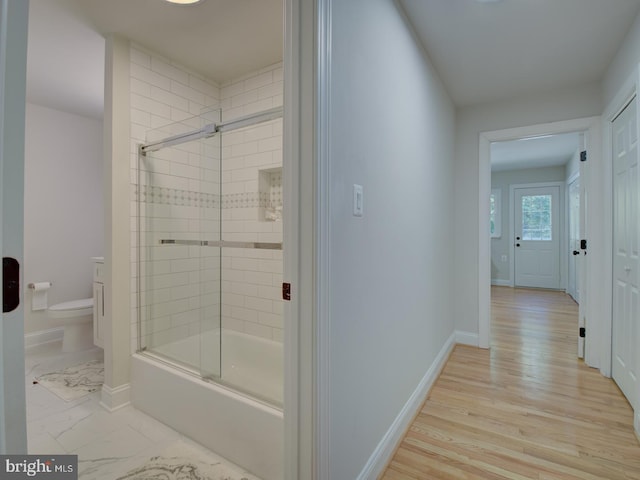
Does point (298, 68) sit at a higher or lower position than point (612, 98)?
lower

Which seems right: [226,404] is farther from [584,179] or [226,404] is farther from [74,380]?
[584,179]

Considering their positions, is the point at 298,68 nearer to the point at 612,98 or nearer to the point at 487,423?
the point at 487,423

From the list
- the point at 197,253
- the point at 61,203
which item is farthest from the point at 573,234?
the point at 61,203

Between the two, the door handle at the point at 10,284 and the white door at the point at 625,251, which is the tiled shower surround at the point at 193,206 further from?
the white door at the point at 625,251

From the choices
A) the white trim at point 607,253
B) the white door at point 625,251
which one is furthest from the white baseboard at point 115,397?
the white trim at point 607,253

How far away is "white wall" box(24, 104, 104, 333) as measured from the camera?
330 cm

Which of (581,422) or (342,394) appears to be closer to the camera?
(342,394)

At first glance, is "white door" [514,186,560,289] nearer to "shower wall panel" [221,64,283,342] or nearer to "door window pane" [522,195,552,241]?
"door window pane" [522,195,552,241]

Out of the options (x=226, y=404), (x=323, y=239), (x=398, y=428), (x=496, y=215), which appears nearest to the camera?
(x=323, y=239)

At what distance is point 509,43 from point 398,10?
0.96 meters

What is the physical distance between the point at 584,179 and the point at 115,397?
413 cm

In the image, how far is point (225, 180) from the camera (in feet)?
9.40

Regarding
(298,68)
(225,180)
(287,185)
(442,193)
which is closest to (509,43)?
(442,193)

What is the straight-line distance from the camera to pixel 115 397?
2111 mm
